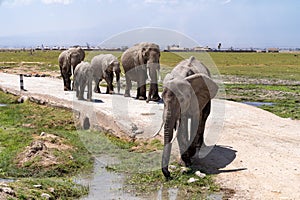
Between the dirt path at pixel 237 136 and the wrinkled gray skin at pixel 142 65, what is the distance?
3.07ft

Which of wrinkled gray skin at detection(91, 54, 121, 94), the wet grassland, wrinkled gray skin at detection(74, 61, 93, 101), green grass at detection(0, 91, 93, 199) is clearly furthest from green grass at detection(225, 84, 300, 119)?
green grass at detection(0, 91, 93, 199)

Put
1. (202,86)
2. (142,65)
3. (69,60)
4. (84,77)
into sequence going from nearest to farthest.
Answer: (202,86)
(142,65)
(84,77)
(69,60)

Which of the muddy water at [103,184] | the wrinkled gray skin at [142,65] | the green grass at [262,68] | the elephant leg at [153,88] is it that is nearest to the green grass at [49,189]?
the muddy water at [103,184]

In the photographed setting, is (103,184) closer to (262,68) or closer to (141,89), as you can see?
(141,89)

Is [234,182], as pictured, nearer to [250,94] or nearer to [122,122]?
[122,122]

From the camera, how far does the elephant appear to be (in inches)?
473

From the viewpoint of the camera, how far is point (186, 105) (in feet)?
41.2

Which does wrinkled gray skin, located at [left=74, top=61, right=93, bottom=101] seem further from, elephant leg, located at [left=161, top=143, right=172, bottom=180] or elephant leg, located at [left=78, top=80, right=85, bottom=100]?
elephant leg, located at [left=161, top=143, right=172, bottom=180]

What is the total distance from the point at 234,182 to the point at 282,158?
8.36 ft

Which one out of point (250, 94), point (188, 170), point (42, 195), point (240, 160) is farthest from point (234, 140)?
point (250, 94)

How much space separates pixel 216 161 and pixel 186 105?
104 inches

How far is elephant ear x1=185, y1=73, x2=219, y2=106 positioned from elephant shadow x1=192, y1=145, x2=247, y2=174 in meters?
1.85

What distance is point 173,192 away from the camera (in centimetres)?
1218

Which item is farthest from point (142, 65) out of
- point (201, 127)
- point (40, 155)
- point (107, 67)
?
point (40, 155)
